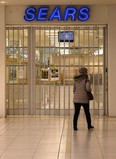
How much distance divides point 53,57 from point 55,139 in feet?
19.0

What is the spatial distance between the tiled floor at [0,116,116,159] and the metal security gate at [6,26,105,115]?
1492 mm

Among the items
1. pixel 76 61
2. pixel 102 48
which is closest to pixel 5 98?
pixel 76 61

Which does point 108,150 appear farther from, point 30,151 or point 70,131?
point 70,131

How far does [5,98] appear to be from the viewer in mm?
14570

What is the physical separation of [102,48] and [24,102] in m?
3.62

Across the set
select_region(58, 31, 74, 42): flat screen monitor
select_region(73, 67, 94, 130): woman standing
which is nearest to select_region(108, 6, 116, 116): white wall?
select_region(58, 31, 74, 42): flat screen monitor

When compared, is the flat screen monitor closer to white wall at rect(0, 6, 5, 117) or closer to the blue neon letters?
the blue neon letters

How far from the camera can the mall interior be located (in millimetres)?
14438

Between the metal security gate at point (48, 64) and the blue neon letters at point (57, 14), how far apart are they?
553 millimetres

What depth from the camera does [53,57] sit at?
15062 mm

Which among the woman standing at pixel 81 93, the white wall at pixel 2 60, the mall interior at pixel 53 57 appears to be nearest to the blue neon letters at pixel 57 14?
the mall interior at pixel 53 57

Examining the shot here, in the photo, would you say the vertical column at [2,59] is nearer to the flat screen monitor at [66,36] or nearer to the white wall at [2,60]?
the white wall at [2,60]

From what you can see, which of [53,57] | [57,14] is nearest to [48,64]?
[53,57]

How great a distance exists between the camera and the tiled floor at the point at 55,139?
26.1ft
